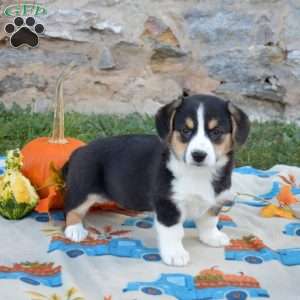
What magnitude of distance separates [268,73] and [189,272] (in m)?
3.11

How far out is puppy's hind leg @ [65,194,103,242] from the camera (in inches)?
122

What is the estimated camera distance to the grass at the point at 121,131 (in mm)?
4691

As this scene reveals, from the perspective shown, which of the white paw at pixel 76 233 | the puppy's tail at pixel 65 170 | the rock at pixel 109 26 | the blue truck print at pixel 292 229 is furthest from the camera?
the rock at pixel 109 26

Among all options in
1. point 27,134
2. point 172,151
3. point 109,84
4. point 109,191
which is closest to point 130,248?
point 109,191

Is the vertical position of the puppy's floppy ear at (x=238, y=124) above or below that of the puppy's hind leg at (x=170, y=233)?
above

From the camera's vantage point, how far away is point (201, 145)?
261 centimetres

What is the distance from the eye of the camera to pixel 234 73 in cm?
556

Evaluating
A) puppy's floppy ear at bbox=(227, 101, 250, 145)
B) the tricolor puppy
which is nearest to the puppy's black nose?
the tricolor puppy

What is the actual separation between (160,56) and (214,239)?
2.77 meters


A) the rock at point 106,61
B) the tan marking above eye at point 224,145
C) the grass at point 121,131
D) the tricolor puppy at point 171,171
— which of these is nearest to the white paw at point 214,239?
the tricolor puppy at point 171,171

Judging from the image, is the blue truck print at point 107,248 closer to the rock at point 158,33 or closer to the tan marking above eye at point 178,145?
the tan marking above eye at point 178,145

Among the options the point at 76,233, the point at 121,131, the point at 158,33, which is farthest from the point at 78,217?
the point at 158,33

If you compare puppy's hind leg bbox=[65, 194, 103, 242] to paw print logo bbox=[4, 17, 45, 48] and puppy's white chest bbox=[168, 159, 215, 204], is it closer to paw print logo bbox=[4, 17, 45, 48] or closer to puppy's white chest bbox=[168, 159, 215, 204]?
puppy's white chest bbox=[168, 159, 215, 204]

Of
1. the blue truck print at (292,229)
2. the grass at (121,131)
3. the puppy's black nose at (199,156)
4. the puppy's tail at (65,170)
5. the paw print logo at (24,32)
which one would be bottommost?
the blue truck print at (292,229)
